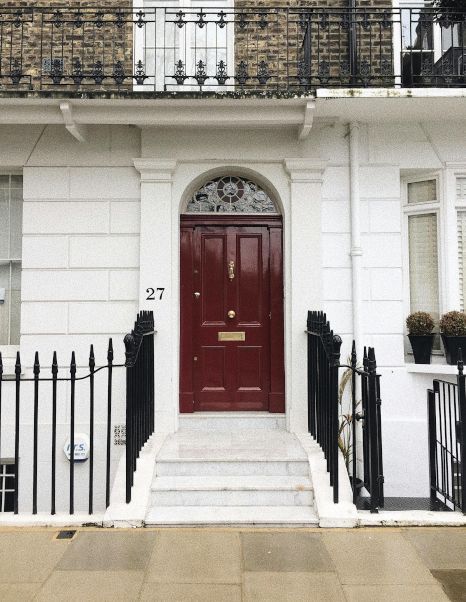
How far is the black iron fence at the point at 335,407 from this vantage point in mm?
4297

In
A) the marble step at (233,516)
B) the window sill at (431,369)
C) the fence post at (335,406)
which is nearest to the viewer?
the marble step at (233,516)

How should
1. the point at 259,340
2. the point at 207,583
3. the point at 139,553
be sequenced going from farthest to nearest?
the point at 259,340 < the point at 139,553 < the point at 207,583

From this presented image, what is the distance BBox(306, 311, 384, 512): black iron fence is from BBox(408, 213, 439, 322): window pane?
5.64 ft

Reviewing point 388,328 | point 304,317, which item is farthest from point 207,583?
A: point 388,328

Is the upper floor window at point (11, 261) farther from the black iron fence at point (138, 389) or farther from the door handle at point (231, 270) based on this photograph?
the door handle at point (231, 270)

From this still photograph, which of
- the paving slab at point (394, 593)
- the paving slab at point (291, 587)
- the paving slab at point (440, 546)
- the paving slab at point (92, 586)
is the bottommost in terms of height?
the paving slab at point (394, 593)

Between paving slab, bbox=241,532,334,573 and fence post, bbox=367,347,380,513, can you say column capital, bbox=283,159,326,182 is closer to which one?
fence post, bbox=367,347,380,513

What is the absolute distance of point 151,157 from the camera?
252 inches

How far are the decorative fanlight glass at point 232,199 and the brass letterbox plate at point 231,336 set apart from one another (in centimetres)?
156

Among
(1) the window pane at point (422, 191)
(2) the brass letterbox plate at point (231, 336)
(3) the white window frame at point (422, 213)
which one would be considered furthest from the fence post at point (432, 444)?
(1) the window pane at point (422, 191)

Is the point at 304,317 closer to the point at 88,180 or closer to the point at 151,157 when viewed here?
the point at 151,157

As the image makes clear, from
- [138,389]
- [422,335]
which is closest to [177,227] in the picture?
[138,389]

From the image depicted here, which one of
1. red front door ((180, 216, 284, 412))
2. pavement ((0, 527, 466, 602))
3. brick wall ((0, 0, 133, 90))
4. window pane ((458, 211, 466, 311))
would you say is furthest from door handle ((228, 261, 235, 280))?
pavement ((0, 527, 466, 602))

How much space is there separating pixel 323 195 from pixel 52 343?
377cm
